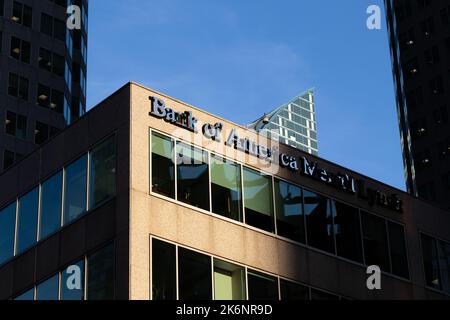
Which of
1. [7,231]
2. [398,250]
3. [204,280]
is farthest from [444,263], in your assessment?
[7,231]

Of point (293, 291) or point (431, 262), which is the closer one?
point (293, 291)

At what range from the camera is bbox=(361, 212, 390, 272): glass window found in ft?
136

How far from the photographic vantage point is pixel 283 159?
1560 inches

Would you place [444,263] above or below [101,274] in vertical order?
above

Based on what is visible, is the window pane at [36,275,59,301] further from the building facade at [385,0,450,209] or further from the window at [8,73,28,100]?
the building facade at [385,0,450,209]

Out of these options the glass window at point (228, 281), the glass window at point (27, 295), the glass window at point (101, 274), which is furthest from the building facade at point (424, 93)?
the glass window at point (101, 274)

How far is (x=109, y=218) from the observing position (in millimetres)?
34406

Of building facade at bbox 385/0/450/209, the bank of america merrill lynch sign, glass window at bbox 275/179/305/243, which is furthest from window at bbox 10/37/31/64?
glass window at bbox 275/179/305/243

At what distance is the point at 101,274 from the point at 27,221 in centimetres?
651

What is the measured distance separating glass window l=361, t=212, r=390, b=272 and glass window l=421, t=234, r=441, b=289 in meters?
2.57

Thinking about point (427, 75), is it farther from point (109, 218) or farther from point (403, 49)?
point (109, 218)

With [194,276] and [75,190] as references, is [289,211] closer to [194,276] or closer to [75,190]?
[194,276]

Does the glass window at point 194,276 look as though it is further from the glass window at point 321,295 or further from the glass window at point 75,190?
the glass window at point 321,295
